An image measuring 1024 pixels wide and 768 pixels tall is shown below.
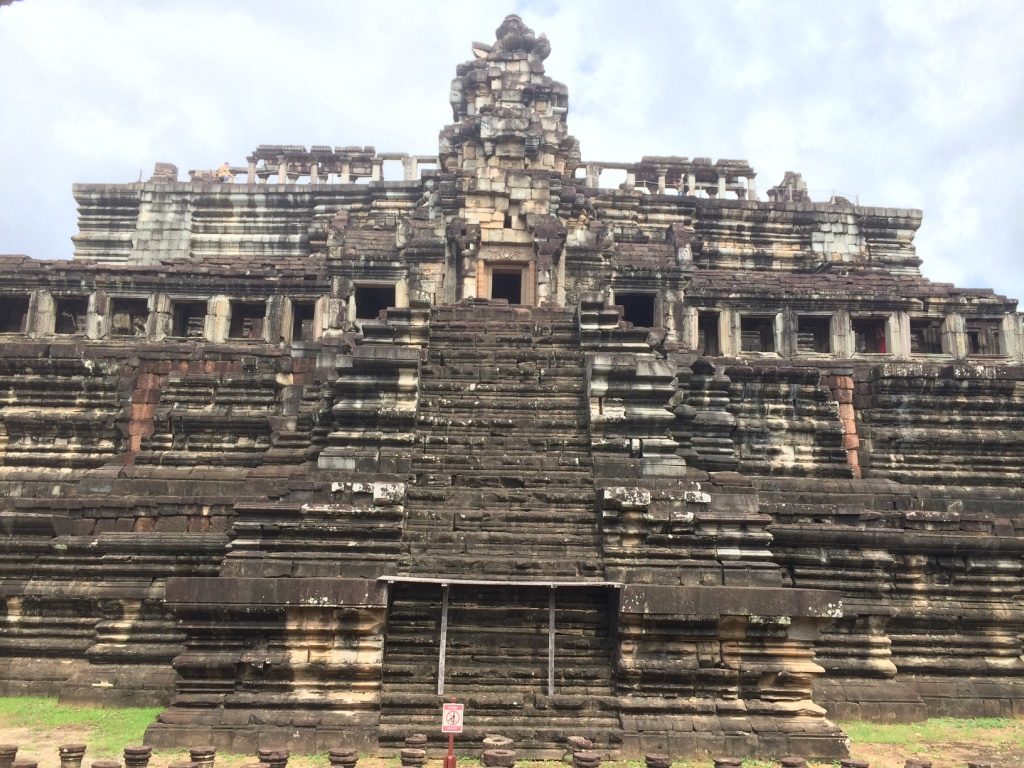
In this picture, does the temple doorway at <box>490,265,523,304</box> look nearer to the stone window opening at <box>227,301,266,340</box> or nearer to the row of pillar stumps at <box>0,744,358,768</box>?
the stone window opening at <box>227,301,266,340</box>

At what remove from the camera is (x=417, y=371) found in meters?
10.8

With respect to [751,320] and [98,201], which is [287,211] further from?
[751,320]

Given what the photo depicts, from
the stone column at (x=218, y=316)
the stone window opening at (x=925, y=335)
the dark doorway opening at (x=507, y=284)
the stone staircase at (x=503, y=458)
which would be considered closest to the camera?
the stone staircase at (x=503, y=458)

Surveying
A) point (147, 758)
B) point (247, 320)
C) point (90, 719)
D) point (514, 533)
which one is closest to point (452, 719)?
point (147, 758)

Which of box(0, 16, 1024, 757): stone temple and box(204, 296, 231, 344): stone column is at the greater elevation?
box(204, 296, 231, 344): stone column

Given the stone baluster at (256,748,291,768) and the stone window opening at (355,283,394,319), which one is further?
the stone window opening at (355,283,394,319)

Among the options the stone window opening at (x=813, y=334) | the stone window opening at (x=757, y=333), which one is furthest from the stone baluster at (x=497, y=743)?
the stone window opening at (x=813, y=334)

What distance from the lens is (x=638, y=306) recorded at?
65.8 feet

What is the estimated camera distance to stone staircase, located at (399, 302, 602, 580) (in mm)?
8812

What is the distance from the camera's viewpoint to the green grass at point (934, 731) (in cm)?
887

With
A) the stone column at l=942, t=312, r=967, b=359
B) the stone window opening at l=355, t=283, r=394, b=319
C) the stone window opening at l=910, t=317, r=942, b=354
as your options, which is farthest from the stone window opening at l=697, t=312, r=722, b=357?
the stone window opening at l=355, t=283, r=394, b=319

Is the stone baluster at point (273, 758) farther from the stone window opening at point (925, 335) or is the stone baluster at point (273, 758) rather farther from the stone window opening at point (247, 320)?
the stone window opening at point (925, 335)

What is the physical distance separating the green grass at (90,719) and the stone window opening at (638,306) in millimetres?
13377

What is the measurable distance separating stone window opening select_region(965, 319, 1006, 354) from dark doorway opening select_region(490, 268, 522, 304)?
10.6 m
